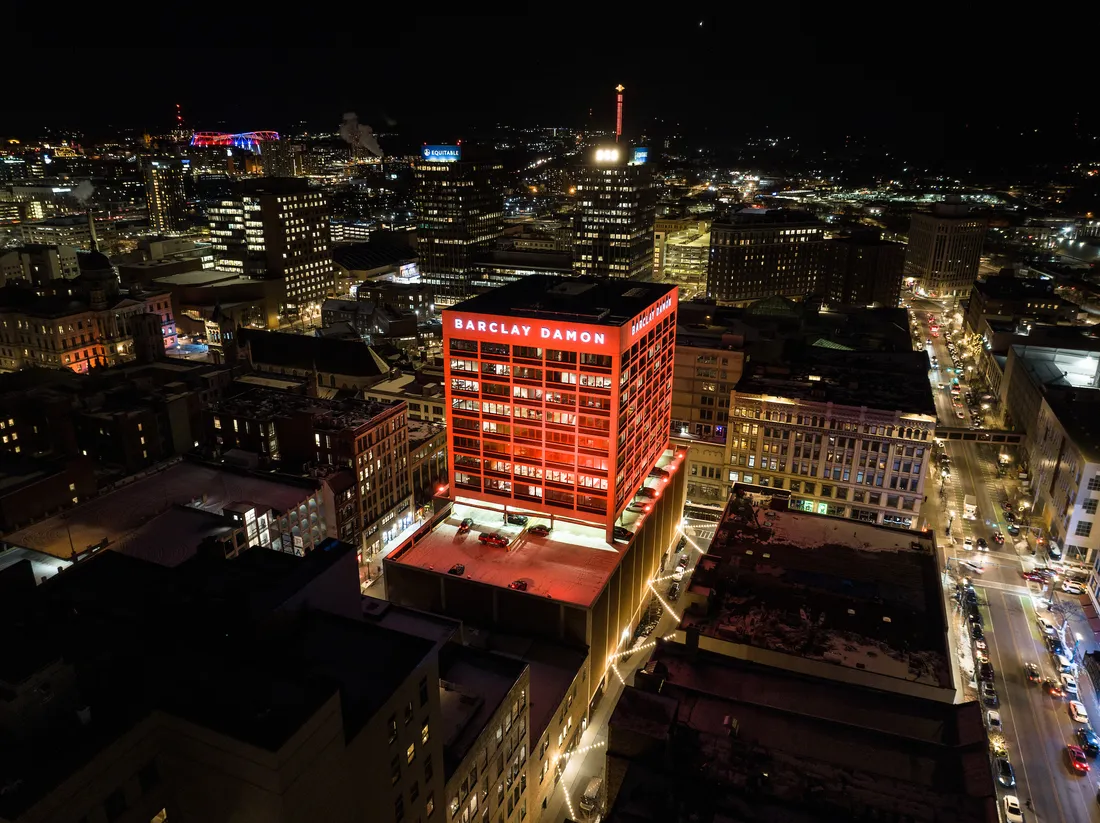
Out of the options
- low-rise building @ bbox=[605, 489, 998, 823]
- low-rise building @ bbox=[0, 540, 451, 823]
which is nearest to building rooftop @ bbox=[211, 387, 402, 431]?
low-rise building @ bbox=[605, 489, 998, 823]

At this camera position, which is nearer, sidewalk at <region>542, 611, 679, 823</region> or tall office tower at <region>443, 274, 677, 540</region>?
sidewalk at <region>542, 611, 679, 823</region>

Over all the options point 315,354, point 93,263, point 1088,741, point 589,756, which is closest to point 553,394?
point 589,756

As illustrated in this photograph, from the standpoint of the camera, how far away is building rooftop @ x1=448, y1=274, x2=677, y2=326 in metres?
86.0

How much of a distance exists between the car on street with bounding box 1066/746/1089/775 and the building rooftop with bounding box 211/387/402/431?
8936 cm

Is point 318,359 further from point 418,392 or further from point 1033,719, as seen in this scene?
point 1033,719

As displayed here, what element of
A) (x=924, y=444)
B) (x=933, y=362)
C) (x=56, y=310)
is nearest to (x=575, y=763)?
(x=924, y=444)

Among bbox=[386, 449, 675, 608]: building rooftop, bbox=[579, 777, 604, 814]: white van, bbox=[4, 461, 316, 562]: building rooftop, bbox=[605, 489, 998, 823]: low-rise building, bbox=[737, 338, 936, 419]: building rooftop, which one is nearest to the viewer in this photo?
bbox=[605, 489, 998, 823]: low-rise building

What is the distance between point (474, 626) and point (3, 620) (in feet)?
162

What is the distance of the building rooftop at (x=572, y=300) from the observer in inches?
3386

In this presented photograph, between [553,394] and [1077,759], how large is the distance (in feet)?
212

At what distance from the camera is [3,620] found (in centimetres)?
3738

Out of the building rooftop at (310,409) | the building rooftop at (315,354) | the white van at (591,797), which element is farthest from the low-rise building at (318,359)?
the white van at (591,797)

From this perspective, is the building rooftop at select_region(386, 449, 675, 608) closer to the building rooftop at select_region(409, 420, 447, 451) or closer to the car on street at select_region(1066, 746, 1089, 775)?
the building rooftop at select_region(409, 420, 447, 451)

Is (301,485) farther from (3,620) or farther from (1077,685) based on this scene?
(1077,685)
